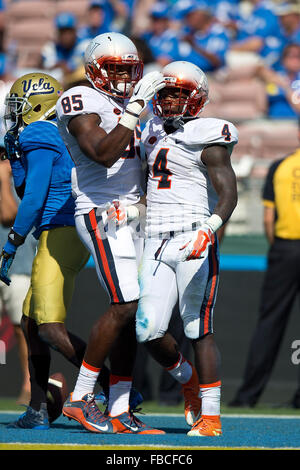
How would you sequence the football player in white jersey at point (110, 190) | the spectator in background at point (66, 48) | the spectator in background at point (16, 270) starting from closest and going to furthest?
the football player in white jersey at point (110, 190), the spectator in background at point (16, 270), the spectator in background at point (66, 48)

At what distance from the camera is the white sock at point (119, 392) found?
4.34m

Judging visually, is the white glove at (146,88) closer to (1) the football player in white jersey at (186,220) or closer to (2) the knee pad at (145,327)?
(1) the football player in white jersey at (186,220)

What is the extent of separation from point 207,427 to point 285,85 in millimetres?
5927

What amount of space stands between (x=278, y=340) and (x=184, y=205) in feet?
8.26

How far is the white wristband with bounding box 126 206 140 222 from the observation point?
429 cm

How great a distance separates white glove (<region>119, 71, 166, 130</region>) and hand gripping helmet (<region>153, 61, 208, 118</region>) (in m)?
0.12

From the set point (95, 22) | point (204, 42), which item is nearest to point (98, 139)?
point (204, 42)

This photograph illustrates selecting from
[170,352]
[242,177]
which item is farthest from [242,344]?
[170,352]

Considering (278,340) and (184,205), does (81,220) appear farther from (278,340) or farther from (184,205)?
(278,340)

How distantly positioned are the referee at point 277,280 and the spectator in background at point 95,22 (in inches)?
205

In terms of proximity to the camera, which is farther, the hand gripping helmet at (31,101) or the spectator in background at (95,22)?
the spectator in background at (95,22)

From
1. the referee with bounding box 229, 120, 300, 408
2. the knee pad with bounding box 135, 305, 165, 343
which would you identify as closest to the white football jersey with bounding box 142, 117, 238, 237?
the knee pad with bounding box 135, 305, 165, 343

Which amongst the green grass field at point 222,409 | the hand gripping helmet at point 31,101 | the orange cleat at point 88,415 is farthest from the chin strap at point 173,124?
the green grass field at point 222,409

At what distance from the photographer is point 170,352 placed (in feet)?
14.2
